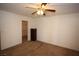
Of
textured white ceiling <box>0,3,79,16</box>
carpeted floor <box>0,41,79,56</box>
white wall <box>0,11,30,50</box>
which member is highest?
textured white ceiling <box>0,3,79,16</box>

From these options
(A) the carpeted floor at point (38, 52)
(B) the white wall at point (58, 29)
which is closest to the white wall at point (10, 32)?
(A) the carpeted floor at point (38, 52)

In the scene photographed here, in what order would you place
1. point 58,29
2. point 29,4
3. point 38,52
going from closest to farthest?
point 29,4, point 38,52, point 58,29

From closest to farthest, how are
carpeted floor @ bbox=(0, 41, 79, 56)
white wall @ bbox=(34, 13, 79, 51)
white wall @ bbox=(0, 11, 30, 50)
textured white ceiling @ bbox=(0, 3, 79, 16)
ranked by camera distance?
textured white ceiling @ bbox=(0, 3, 79, 16), carpeted floor @ bbox=(0, 41, 79, 56), white wall @ bbox=(0, 11, 30, 50), white wall @ bbox=(34, 13, 79, 51)

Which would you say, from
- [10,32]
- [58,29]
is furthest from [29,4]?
[58,29]

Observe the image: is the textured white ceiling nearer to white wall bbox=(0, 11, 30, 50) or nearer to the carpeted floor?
white wall bbox=(0, 11, 30, 50)

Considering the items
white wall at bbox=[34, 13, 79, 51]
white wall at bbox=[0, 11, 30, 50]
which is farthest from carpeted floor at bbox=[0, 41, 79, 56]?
white wall at bbox=[34, 13, 79, 51]

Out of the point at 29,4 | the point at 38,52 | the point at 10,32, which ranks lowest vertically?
the point at 38,52

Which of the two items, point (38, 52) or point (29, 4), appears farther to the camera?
point (38, 52)

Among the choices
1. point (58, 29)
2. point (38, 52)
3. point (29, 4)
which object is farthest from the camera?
point (58, 29)

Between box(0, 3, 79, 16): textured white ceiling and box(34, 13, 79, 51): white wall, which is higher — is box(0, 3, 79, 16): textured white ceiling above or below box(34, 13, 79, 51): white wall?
above

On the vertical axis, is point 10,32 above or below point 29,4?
→ below

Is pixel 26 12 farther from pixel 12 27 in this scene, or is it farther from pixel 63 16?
pixel 63 16

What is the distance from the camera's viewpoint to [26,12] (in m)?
1.63

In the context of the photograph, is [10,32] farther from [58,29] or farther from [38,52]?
[58,29]
